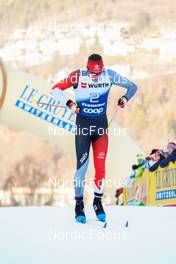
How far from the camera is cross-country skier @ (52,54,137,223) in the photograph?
3861mm

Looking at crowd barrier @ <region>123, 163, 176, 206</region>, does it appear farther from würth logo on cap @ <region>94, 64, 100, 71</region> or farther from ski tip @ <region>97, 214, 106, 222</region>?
würth logo on cap @ <region>94, 64, 100, 71</region>

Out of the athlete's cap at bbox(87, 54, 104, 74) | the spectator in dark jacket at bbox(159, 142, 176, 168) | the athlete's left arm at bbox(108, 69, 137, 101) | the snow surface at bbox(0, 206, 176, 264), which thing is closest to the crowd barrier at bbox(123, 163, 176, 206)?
the spectator in dark jacket at bbox(159, 142, 176, 168)

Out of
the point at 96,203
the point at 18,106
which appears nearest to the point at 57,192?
the point at 18,106

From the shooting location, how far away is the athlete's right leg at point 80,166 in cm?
390

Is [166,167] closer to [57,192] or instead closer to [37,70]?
[57,192]

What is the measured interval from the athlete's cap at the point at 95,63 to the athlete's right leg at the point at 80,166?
0.43 m

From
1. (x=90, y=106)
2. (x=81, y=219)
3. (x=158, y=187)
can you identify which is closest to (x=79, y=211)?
(x=81, y=219)

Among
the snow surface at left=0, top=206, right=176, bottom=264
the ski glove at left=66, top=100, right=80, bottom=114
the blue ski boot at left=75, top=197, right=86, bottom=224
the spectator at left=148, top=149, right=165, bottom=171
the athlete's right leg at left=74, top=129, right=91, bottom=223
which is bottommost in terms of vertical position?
the snow surface at left=0, top=206, right=176, bottom=264

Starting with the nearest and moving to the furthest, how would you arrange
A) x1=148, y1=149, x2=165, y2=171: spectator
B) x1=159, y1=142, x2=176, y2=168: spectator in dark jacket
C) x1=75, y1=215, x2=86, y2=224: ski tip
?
x1=75, y1=215, x2=86, y2=224: ski tip → x1=159, y1=142, x2=176, y2=168: spectator in dark jacket → x1=148, y1=149, x2=165, y2=171: spectator

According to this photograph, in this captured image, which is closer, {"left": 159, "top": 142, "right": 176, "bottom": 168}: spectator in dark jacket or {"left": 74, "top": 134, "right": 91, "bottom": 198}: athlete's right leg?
{"left": 74, "top": 134, "right": 91, "bottom": 198}: athlete's right leg

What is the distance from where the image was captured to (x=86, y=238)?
339 cm

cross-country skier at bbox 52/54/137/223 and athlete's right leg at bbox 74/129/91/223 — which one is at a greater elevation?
cross-country skier at bbox 52/54/137/223

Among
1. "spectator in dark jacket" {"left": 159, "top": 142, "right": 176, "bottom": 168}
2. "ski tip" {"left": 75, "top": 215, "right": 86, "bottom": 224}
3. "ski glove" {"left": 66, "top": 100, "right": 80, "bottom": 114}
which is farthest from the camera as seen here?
"spectator in dark jacket" {"left": 159, "top": 142, "right": 176, "bottom": 168}

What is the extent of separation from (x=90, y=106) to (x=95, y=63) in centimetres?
28
